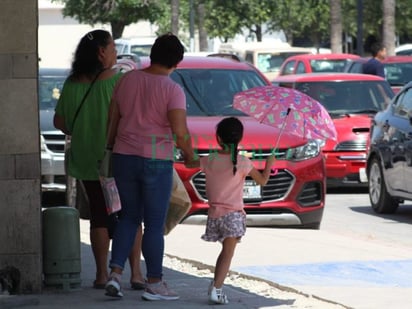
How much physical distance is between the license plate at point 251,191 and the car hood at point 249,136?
16.5 inches

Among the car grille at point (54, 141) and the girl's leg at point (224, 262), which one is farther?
the car grille at point (54, 141)

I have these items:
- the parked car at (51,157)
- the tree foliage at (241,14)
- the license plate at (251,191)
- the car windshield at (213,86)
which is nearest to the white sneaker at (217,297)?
the license plate at (251,191)

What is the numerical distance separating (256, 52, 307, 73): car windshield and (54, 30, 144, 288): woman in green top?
28769mm

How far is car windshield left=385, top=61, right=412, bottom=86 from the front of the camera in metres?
25.8

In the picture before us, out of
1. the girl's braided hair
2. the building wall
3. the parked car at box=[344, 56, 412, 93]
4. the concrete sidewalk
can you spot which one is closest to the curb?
the concrete sidewalk

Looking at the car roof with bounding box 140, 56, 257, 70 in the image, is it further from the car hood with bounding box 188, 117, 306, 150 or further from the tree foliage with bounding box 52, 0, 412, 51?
the tree foliage with bounding box 52, 0, 412, 51

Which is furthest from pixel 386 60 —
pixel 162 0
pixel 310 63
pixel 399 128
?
pixel 162 0

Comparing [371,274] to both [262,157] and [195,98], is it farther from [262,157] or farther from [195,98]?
[195,98]

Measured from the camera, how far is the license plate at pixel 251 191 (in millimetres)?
12555

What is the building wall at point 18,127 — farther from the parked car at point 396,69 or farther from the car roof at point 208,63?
the parked car at point 396,69

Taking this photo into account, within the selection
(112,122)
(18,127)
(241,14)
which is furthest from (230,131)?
(241,14)

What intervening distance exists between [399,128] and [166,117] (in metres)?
7.47

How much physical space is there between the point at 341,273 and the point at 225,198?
5.86ft

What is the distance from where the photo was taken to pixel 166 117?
26.4ft
